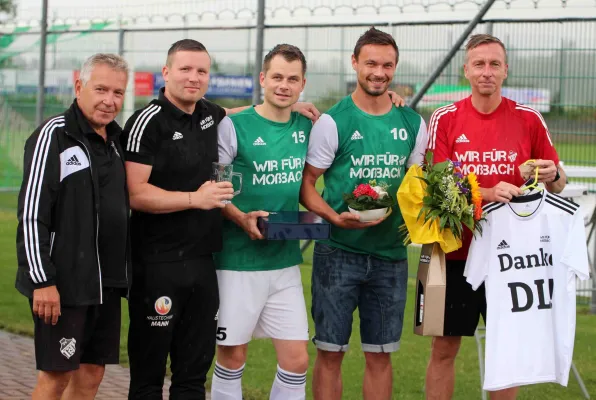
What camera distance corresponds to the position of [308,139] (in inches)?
258

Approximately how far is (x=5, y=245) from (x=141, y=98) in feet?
11.9

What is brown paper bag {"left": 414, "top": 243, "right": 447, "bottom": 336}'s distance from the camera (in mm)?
6434

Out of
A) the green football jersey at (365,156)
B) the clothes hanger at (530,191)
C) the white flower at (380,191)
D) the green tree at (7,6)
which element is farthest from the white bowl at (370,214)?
the green tree at (7,6)

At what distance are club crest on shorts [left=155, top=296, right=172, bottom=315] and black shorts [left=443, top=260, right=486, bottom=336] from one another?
5.72 feet

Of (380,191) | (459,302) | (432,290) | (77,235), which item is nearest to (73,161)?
(77,235)

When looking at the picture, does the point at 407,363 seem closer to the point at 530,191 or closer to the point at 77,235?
the point at 530,191

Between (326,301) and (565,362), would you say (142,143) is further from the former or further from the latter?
(565,362)

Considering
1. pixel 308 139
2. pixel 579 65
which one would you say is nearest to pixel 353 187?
pixel 308 139

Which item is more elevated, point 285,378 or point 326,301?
point 326,301

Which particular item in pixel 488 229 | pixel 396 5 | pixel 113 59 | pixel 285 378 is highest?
pixel 396 5

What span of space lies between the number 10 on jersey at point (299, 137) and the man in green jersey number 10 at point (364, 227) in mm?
71

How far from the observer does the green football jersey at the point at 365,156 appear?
6.48m

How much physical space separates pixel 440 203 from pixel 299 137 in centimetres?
94

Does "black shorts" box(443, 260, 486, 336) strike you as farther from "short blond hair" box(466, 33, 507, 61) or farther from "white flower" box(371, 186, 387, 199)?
"short blond hair" box(466, 33, 507, 61)
